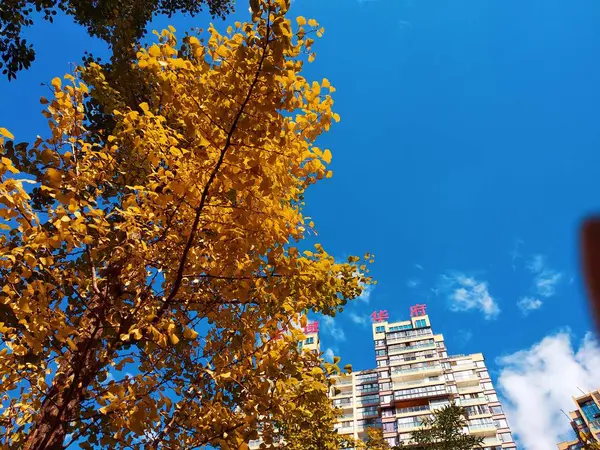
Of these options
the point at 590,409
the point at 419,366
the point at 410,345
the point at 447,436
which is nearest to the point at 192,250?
the point at 447,436

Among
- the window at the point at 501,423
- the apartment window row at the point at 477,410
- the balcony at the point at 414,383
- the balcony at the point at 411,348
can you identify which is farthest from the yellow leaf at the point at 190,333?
the window at the point at 501,423

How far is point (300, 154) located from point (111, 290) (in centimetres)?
202

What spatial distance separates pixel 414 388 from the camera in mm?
42344

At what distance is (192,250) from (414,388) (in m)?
46.1

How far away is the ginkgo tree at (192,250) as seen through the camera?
78.5 inches

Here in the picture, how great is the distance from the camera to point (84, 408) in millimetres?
2910


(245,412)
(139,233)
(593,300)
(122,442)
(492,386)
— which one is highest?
(492,386)

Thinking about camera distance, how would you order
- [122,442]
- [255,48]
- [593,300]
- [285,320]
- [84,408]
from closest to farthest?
[593,300] < [255,48] < [122,442] < [285,320] < [84,408]

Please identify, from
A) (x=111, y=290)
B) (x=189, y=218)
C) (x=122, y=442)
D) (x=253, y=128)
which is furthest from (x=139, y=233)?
(x=122, y=442)

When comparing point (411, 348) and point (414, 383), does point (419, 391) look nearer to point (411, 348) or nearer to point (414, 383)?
point (414, 383)

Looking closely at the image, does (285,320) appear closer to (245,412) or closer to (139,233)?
(245,412)

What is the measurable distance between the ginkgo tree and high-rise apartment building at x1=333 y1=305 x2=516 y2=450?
40.1 metres

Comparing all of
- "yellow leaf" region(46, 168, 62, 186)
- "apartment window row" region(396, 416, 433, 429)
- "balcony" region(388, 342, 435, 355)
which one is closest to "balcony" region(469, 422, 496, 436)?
"apartment window row" region(396, 416, 433, 429)

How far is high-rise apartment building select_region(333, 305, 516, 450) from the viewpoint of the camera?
39.8 m
